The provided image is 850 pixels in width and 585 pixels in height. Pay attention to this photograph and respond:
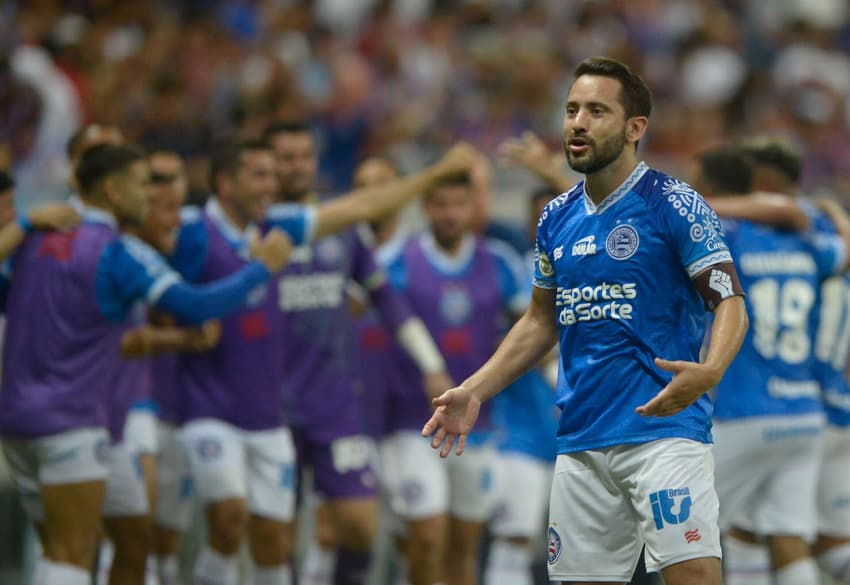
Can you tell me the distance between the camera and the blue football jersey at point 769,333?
8.23m

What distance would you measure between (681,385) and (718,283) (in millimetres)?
536

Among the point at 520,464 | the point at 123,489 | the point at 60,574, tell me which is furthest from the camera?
→ the point at 520,464

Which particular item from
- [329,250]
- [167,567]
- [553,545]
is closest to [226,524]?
[167,567]

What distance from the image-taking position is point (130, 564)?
8.25 metres

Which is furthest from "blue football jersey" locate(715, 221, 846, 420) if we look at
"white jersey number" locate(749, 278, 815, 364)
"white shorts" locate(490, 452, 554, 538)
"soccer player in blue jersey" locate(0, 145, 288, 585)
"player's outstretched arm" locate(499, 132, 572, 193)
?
"soccer player in blue jersey" locate(0, 145, 288, 585)

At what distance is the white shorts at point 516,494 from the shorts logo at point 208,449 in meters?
2.11

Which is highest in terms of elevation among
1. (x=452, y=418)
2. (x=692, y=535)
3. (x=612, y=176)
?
(x=612, y=176)

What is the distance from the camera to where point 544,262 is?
5949mm

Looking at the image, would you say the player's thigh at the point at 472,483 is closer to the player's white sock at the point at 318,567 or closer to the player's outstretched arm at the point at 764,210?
the player's white sock at the point at 318,567

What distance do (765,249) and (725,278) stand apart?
2955 mm

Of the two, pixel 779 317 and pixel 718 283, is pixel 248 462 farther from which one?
pixel 718 283

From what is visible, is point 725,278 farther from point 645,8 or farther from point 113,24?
point 645,8

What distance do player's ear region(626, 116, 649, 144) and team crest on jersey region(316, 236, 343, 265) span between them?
356 centimetres

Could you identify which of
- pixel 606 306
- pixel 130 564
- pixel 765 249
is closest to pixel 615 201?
pixel 606 306
